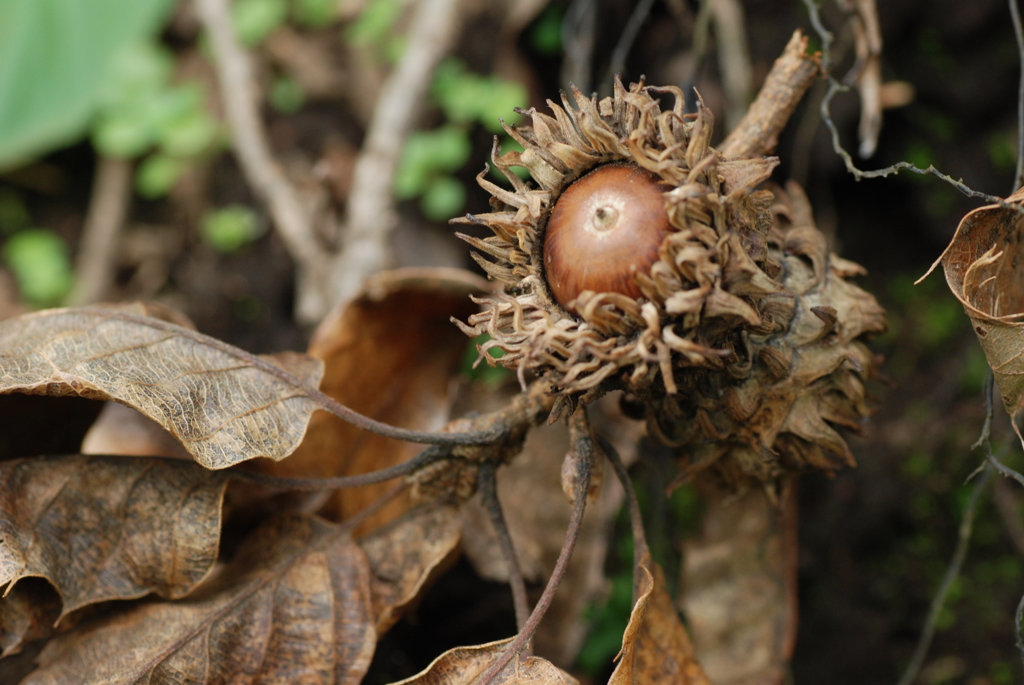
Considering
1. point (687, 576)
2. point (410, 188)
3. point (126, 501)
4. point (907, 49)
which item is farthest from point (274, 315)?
point (907, 49)

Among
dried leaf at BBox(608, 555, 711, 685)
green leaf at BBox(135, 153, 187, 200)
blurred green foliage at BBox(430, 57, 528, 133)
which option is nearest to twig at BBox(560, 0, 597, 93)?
blurred green foliage at BBox(430, 57, 528, 133)

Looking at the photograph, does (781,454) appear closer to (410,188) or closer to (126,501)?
(126,501)

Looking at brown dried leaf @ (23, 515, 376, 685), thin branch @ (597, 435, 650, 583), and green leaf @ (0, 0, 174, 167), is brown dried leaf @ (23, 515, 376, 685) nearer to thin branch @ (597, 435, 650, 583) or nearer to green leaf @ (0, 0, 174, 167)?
thin branch @ (597, 435, 650, 583)

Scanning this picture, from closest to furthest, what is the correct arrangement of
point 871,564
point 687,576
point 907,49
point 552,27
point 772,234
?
point 772,234, point 687,576, point 871,564, point 907,49, point 552,27

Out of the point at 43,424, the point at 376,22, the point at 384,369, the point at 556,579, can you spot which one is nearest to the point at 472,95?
the point at 376,22

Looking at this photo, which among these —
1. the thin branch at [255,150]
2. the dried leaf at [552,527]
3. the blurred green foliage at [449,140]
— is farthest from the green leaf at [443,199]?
the dried leaf at [552,527]
